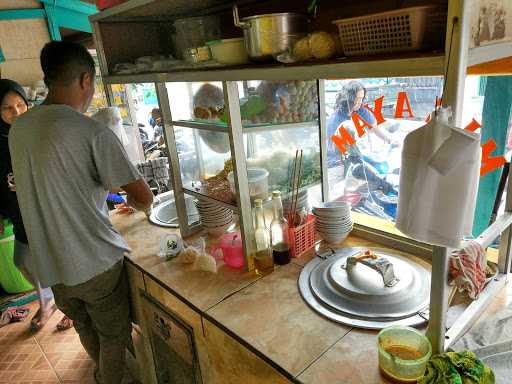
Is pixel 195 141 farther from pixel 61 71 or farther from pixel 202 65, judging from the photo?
pixel 61 71

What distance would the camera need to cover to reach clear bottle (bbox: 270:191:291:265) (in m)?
1.70

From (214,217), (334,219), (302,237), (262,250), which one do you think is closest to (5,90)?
(214,217)

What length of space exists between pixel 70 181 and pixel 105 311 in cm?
81

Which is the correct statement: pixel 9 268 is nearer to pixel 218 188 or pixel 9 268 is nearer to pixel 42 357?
pixel 42 357

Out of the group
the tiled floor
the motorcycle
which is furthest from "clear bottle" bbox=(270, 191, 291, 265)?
the tiled floor

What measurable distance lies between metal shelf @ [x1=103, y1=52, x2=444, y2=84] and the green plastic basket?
291 centimetres

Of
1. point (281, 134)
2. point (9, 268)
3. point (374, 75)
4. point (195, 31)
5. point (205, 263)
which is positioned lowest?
point (9, 268)

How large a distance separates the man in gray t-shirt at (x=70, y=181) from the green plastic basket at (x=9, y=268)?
2.05 metres

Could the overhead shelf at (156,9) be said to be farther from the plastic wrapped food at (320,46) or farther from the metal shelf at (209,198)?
the metal shelf at (209,198)

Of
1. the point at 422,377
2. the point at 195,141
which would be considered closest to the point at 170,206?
the point at 195,141

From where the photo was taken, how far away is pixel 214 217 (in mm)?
2141

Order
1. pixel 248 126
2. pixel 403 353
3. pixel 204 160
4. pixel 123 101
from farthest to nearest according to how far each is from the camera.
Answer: pixel 123 101 → pixel 204 160 → pixel 248 126 → pixel 403 353

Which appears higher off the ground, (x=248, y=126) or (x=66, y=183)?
(x=248, y=126)

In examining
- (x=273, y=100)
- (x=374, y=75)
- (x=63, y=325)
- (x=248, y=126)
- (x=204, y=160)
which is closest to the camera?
(x=374, y=75)
